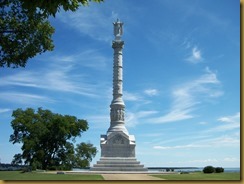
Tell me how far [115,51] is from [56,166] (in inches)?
700

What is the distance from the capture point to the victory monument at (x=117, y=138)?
40.4m

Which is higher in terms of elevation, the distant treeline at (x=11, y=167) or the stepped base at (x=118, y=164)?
the stepped base at (x=118, y=164)

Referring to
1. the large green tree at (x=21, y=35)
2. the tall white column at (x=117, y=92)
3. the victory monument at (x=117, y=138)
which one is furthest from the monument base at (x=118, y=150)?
the large green tree at (x=21, y=35)

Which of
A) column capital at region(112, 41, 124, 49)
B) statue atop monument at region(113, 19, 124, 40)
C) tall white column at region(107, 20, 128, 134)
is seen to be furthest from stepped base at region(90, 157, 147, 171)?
statue atop monument at region(113, 19, 124, 40)

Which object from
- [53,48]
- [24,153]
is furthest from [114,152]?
[53,48]

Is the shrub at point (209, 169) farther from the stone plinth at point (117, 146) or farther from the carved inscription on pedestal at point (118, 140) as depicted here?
the carved inscription on pedestal at point (118, 140)

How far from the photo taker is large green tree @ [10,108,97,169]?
47.2 metres

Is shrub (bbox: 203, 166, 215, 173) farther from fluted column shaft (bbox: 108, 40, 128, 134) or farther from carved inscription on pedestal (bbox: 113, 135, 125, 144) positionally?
fluted column shaft (bbox: 108, 40, 128, 134)

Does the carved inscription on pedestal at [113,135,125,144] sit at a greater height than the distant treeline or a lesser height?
greater

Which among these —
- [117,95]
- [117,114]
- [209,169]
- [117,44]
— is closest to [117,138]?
[117,114]

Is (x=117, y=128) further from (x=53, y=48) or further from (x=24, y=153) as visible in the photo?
(x=53, y=48)

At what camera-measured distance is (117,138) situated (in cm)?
4338

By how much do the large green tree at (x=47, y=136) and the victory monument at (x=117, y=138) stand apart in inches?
293

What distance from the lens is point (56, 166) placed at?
46.8m
